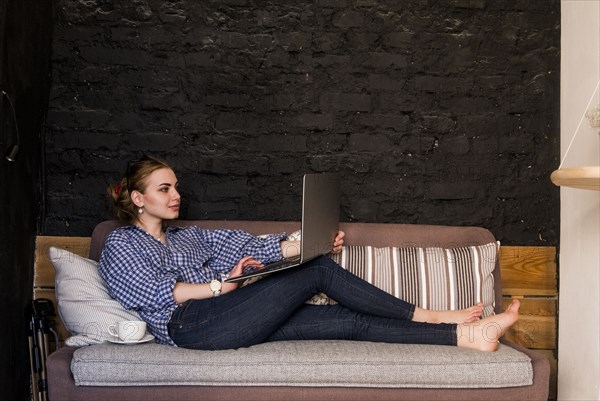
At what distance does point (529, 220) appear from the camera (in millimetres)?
3725

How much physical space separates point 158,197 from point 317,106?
0.92m

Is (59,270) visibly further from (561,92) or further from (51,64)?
(561,92)

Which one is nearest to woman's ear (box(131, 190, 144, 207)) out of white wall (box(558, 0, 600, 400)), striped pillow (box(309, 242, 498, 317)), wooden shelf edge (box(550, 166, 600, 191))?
striped pillow (box(309, 242, 498, 317))

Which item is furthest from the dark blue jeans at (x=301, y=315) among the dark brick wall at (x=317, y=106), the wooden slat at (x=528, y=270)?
the wooden slat at (x=528, y=270)

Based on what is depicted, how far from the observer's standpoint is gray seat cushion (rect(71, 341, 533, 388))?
259 centimetres

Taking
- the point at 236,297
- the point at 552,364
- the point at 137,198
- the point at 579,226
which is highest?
Answer: the point at 137,198

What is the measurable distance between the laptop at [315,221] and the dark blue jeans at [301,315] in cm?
7

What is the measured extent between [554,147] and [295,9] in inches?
54.2

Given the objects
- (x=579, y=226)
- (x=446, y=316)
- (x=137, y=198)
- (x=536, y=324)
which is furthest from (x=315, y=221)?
(x=536, y=324)

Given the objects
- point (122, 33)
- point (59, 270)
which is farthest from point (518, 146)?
point (59, 270)

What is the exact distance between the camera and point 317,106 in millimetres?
3664

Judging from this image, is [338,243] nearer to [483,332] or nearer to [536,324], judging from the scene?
[483,332]

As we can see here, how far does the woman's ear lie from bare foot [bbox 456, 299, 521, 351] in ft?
4.40

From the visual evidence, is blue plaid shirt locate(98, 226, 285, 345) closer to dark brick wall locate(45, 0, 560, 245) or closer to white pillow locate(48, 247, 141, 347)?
white pillow locate(48, 247, 141, 347)
